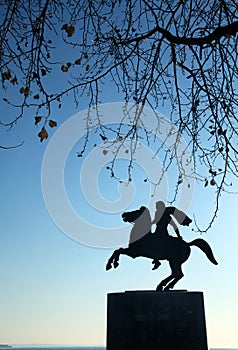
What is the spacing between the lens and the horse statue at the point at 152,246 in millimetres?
7770

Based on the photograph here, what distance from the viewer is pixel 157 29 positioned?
5.52m

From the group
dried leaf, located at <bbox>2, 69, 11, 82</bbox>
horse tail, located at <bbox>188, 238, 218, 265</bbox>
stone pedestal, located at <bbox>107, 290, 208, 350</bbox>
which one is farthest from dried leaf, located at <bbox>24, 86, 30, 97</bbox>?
horse tail, located at <bbox>188, 238, 218, 265</bbox>

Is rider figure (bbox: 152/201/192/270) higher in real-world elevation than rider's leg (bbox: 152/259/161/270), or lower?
higher

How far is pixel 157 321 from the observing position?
278 inches

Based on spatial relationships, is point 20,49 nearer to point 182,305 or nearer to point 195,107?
point 195,107

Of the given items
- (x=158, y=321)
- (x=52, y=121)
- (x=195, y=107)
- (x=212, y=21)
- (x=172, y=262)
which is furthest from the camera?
(x=172, y=262)

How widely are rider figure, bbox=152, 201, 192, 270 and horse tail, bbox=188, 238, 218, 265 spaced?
0.96 ft

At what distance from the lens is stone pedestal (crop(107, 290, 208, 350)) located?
22.9 ft

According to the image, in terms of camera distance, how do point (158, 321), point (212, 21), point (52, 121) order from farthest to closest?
1. point (158, 321)
2. point (212, 21)
3. point (52, 121)

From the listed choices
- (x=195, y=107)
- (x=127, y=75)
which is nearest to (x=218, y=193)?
(x=195, y=107)

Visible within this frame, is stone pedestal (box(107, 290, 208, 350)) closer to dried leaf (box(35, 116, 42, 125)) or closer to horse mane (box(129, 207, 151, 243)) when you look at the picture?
horse mane (box(129, 207, 151, 243))

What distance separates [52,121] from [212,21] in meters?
2.34

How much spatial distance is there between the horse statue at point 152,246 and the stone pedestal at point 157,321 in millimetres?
626

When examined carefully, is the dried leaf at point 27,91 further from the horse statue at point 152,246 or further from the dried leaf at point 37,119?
the horse statue at point 152,246
